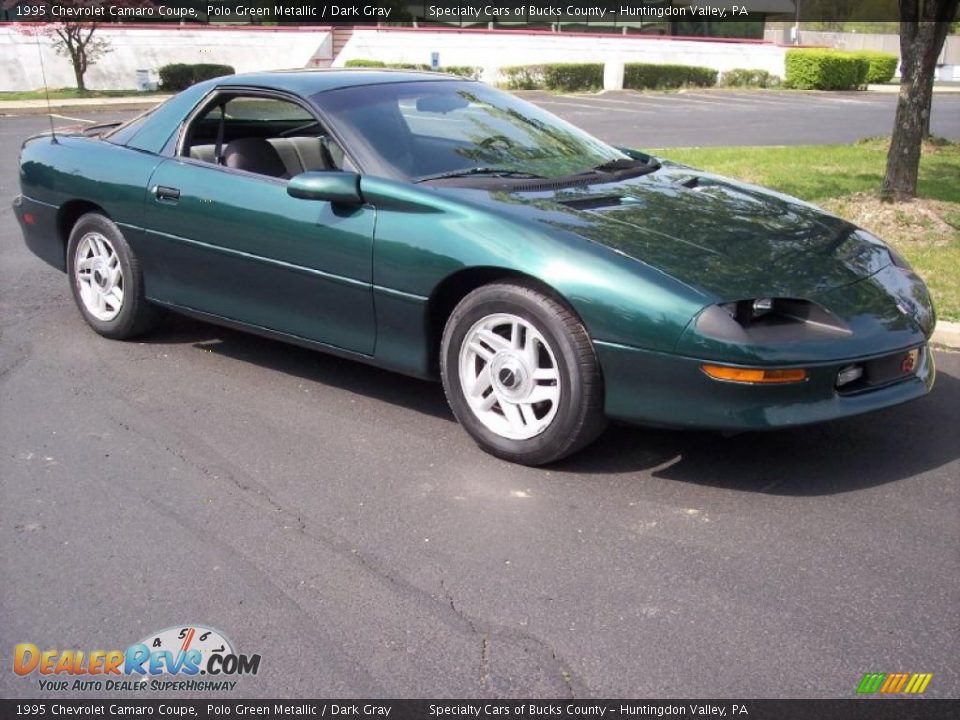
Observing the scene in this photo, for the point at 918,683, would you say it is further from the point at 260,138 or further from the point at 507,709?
the point at 260,138

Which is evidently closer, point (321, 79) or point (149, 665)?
point (149, 665)

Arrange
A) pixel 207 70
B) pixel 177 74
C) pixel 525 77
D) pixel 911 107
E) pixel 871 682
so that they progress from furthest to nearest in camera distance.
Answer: pixel 525 77
pixel 207 70
pixel 177 74
pixel 911 107
pixel 871 682

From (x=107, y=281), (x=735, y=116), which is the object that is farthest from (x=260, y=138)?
(x=735, y=116)

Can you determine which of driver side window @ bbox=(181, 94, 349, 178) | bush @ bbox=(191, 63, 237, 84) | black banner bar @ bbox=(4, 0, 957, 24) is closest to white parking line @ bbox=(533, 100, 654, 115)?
bush @ bbox=(191, 63, 237, 84)

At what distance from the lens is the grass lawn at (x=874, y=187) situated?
7.36m

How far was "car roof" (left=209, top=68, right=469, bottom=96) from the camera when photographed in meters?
5.14

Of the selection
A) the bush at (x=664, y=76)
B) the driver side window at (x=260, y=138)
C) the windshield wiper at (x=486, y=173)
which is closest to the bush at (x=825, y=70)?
the bush at (x=664, y=76)

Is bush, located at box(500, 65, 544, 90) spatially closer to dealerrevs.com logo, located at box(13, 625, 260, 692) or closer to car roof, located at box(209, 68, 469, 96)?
car roof, located at box(209, 68, 469, 96)

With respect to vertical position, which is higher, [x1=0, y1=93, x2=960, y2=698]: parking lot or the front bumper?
the front bumper

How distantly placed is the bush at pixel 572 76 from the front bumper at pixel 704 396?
2901 centimetres

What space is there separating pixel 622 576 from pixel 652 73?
32578mm

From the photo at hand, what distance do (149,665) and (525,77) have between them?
3078 centimetres

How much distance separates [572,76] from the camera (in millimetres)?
32094

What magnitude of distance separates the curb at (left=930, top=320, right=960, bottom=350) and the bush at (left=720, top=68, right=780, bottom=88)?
3291 cm
